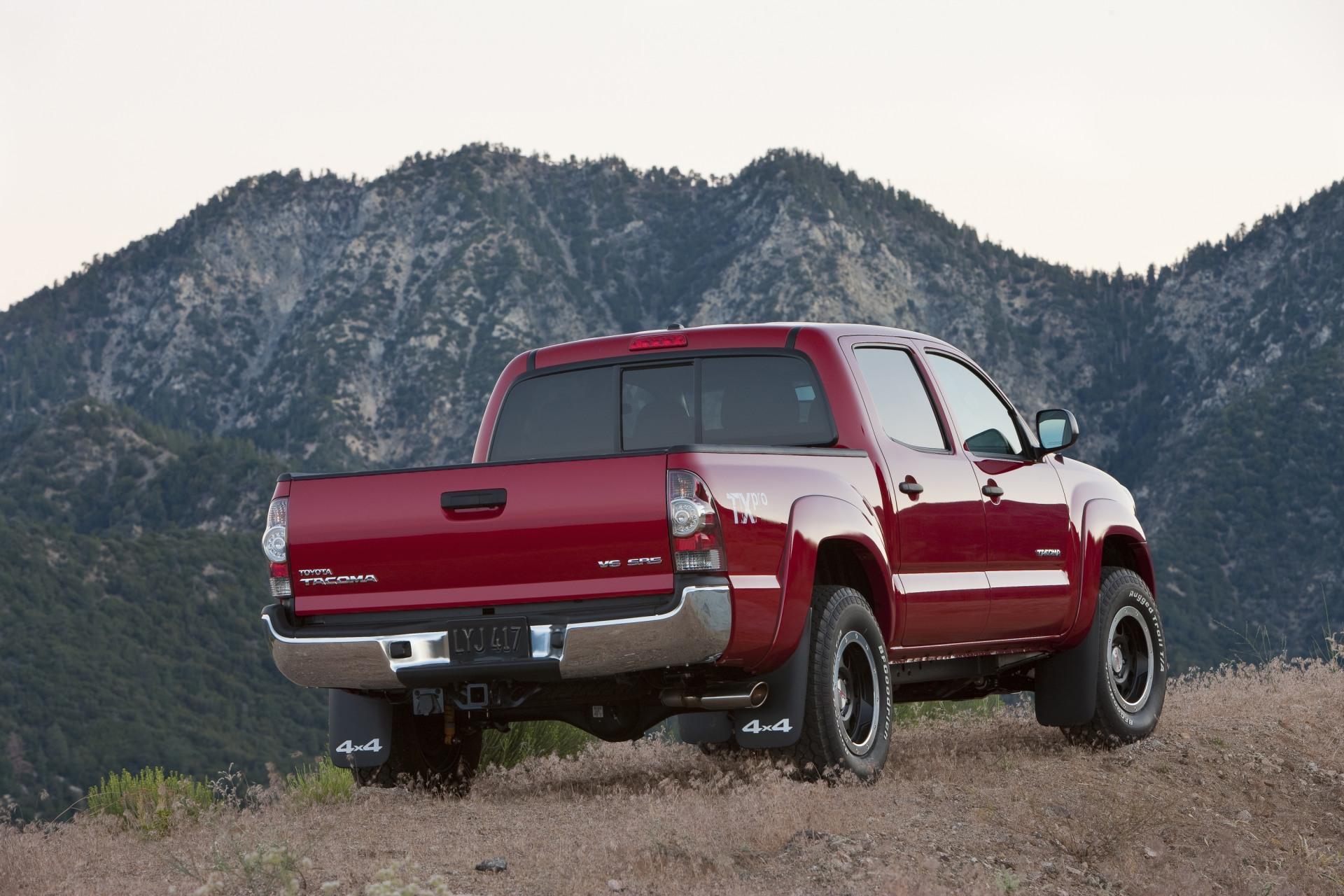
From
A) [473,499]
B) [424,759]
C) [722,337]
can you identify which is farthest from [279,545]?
[722,337]

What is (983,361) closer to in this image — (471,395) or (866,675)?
(471,395)

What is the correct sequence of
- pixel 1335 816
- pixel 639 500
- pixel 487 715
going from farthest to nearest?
pixel 1335 816 → pixel 487 715 → pixel 639 500

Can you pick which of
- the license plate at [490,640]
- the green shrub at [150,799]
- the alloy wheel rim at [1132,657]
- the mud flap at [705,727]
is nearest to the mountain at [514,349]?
the green shrub at [150,799]

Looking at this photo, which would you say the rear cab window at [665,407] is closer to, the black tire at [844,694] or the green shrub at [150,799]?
the black tire at [844,694]

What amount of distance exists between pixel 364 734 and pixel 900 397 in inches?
113

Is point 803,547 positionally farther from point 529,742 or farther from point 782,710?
point 529,742

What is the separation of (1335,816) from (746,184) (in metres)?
162

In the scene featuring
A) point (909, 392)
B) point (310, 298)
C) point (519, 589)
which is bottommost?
point (519, 589)

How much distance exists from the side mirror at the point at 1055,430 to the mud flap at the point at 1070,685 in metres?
1.02

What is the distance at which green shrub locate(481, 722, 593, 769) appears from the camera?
10102mm

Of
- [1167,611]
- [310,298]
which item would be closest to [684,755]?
[1167,611]

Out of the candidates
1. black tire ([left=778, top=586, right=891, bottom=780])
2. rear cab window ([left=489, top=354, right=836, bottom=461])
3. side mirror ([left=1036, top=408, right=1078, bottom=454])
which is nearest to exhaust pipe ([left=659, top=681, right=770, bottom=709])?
black tire ([left=778, top=586, right=891, bottom=780])

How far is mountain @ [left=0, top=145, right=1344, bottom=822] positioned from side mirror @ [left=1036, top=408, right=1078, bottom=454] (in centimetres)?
6862

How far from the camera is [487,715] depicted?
6.96 metres
